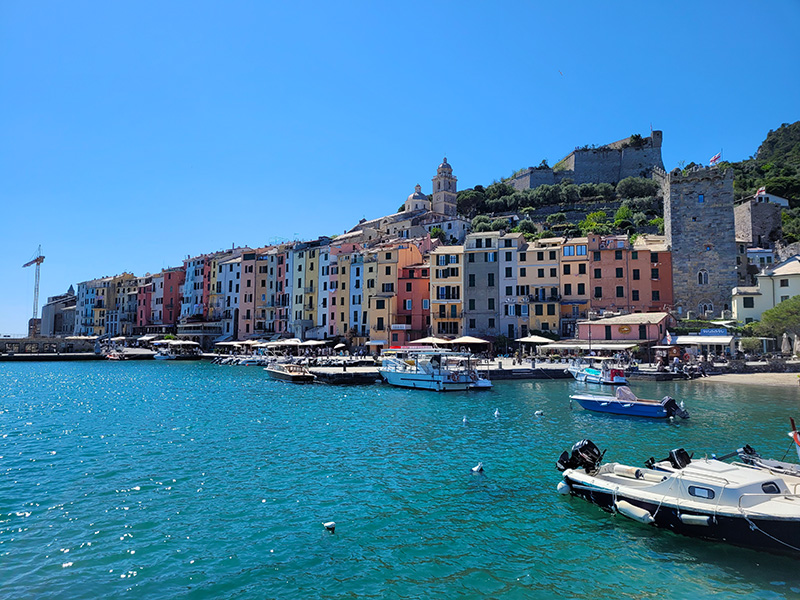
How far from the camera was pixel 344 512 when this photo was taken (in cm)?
1277

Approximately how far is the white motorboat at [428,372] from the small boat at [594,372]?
7.54 m

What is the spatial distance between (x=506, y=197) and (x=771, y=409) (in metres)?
80.1

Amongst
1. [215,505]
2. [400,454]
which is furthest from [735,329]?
[215,505]

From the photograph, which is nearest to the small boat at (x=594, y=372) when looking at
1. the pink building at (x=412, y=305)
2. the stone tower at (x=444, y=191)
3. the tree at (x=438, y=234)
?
the pink building at (x=412, y=305)

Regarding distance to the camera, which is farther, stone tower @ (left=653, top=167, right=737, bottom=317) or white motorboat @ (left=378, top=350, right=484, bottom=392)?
stone tower @ (left=653, top=167, right=737, bottom=317)

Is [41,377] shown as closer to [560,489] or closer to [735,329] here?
[560,489]

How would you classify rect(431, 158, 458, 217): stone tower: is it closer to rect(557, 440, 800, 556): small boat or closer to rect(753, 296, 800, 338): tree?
rect(753, 296, 800, 338): tree

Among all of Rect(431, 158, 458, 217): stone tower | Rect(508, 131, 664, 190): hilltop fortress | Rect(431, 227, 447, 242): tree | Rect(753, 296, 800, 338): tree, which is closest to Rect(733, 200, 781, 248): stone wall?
Rect(753, 296, 800, 338): tree

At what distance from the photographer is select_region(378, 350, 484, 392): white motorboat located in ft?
120

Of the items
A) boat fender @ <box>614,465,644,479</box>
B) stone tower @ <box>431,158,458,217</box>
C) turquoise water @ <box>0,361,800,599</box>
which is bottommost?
turquoise water @ <box>0,361,800,599</box>

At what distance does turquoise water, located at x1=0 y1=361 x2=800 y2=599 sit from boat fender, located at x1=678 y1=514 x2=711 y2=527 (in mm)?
413

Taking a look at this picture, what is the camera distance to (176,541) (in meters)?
11.1

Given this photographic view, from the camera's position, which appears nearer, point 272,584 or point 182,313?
point 272,584

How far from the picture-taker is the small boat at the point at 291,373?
4262 cm
